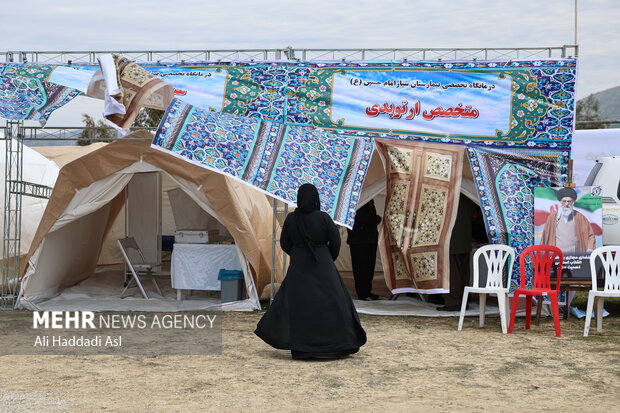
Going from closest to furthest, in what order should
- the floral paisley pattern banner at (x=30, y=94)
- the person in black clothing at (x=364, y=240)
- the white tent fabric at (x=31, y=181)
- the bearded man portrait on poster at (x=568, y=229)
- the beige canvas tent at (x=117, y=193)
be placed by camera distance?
the bearded man portrait on poster at (x=568, y=229)
the floral paisley pattern banner at (x=30, y=94)
the beige canvas tent at (x=117, y=193)
the person in black clothing at (x=364, y=240)
the white tent fabric at (x=31, y=181)

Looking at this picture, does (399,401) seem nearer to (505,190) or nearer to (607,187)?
(505,190)

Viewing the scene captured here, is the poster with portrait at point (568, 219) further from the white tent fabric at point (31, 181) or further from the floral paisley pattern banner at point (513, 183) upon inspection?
the white tent fabric at point (31, 181)

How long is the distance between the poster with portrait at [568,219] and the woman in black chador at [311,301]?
323cm

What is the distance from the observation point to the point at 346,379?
5.57m

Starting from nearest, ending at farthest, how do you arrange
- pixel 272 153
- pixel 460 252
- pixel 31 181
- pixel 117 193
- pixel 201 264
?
pixel 272 153, pixel 460 252, pixel 117 193, pixel 201 264, pixel 31 181

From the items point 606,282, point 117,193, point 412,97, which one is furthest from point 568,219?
point 117,193

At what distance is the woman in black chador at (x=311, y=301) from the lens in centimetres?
613

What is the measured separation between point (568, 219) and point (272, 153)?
3.25m

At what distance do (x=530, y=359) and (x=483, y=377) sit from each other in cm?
89

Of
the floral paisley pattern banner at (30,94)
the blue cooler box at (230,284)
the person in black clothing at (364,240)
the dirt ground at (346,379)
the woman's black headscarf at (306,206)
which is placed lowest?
the dirt ground at (346,379)

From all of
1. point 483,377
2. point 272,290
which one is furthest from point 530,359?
point 272,290

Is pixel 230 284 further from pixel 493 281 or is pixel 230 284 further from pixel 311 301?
pixel 311 301

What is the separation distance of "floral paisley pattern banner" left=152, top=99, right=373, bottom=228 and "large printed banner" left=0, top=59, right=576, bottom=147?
0.74 meters

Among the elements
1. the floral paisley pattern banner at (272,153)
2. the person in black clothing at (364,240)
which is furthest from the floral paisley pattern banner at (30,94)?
the person in black clothing at (364,240)
